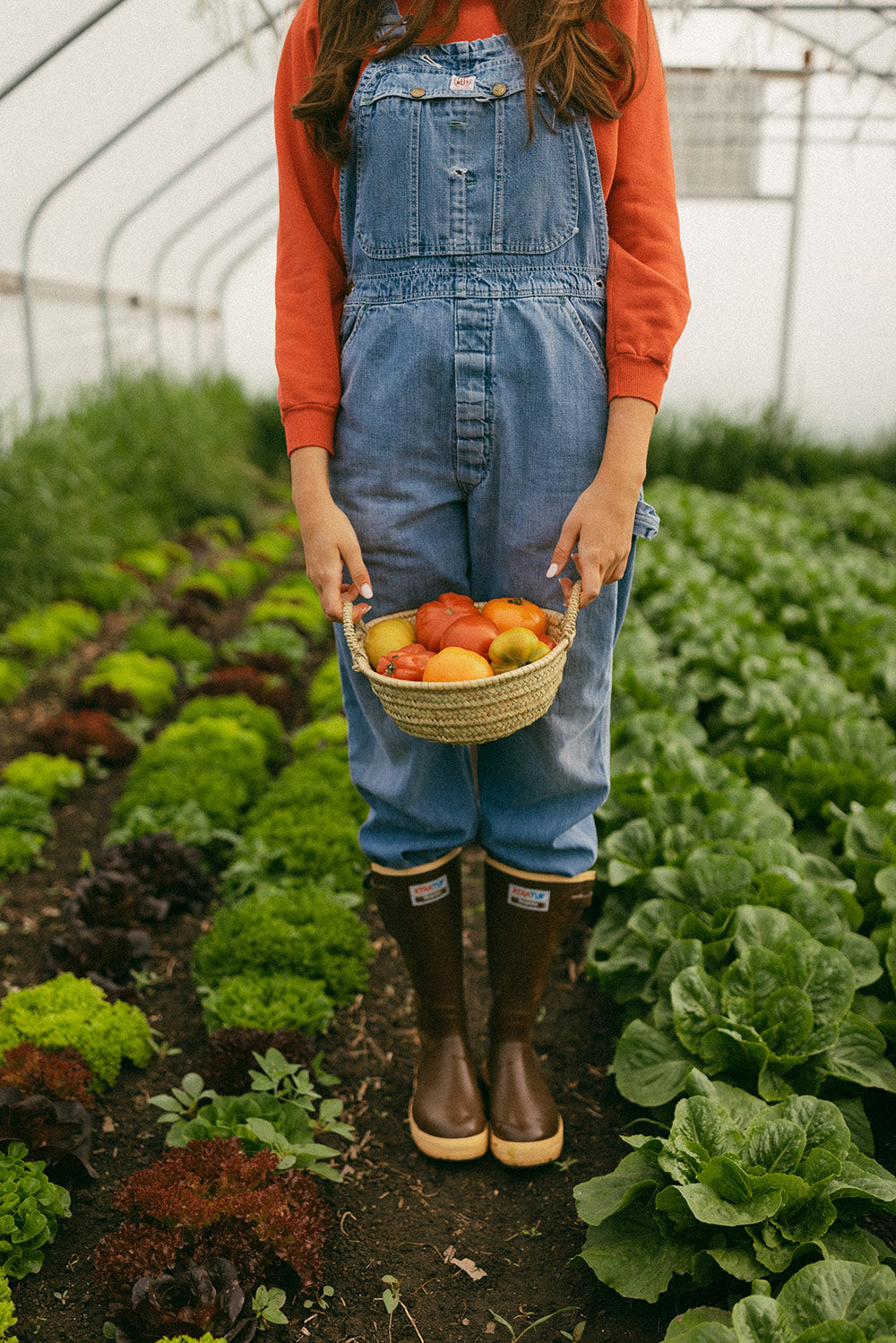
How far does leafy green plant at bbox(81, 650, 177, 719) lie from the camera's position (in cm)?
372

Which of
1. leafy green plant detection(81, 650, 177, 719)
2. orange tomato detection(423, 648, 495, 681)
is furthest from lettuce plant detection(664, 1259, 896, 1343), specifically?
leafy green plant detection(81, 650, 177, 719)

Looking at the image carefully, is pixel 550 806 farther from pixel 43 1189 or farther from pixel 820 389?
pixel 820 389

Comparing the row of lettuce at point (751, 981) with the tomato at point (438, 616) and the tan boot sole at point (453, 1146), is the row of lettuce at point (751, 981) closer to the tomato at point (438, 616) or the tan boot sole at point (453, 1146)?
the tan boot sole at point (453, 1146)

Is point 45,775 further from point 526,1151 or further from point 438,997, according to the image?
point 526,1151

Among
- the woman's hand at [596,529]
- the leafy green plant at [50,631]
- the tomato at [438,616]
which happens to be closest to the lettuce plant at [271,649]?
the leafy green plant at [50,631]

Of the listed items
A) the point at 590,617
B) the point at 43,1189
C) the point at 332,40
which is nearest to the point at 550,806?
the point at 590,617

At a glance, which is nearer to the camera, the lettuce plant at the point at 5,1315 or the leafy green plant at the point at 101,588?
the lettuce plant at the point at 5,1315

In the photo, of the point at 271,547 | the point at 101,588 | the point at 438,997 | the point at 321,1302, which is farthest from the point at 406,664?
the point at 271,547

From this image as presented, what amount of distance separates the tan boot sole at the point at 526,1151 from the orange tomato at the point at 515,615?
879mm

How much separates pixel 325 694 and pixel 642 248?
2.56 metres

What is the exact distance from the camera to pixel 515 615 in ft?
4.29

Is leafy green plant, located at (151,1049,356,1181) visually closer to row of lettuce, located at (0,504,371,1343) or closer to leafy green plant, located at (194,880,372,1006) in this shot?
row of lettuce, located at (0,504,371,1343)

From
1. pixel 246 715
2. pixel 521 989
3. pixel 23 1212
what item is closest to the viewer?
pixel 23 1212

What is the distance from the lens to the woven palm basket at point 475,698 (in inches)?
46.3
